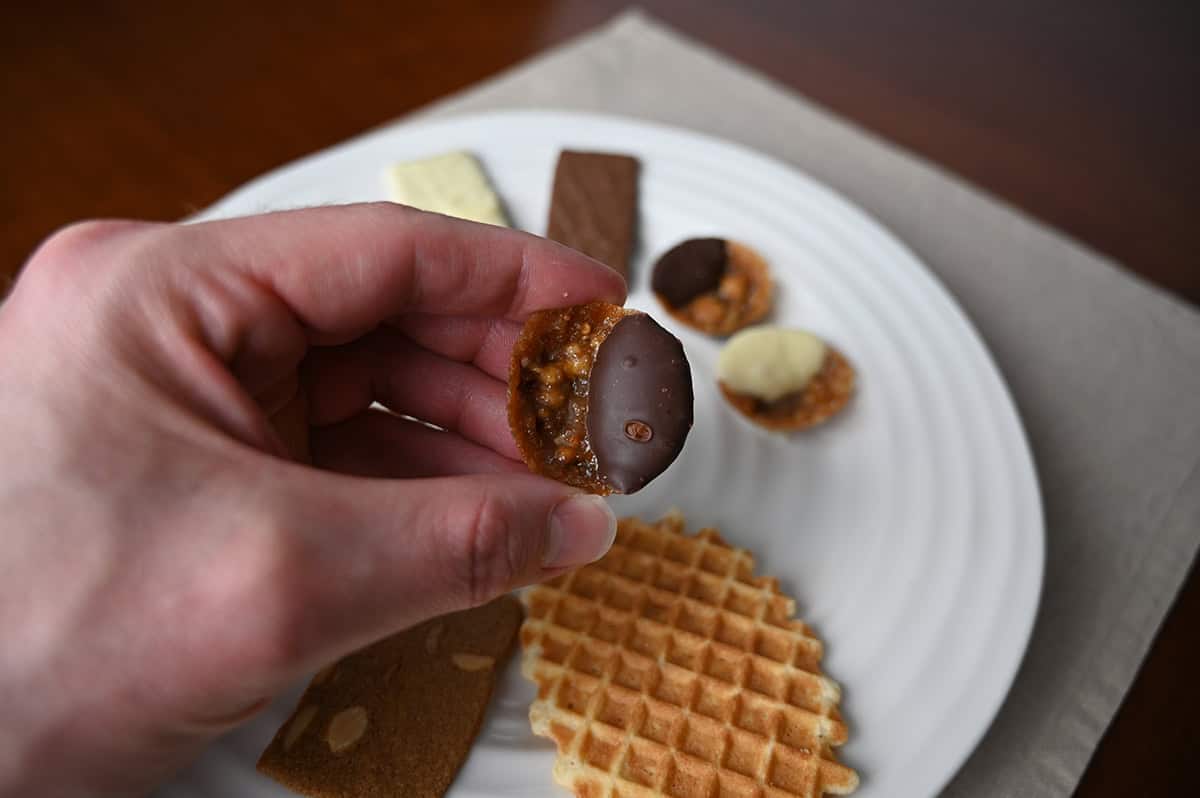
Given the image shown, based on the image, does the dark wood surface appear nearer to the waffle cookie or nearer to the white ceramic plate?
the white ceramic plate

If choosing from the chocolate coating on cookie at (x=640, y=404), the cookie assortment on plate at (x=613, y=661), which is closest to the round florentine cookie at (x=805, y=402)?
the cookie assortment on plate at (x=613, y=661)

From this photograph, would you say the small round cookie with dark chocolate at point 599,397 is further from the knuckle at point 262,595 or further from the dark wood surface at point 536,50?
the dark wood surface at point 536,50

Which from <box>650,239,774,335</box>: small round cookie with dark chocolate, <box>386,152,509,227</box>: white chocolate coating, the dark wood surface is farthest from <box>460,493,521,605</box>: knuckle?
the dark wood surface

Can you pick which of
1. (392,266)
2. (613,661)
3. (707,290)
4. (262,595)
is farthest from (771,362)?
(262,595)

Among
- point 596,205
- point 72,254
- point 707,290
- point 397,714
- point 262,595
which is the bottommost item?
point 397,714

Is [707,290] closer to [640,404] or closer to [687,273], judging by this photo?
[687,273]
